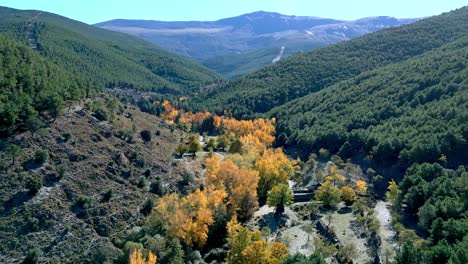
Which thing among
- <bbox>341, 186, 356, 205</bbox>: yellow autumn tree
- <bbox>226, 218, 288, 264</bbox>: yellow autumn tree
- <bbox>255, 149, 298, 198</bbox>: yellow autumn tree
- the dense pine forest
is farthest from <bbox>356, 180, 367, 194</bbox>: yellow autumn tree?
<bbox>226, 218, 288, 264</bbox>: yellow autumn tree

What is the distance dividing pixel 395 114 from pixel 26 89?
10929 cm

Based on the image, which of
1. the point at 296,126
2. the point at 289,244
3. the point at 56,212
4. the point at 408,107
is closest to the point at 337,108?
the point at 296,126

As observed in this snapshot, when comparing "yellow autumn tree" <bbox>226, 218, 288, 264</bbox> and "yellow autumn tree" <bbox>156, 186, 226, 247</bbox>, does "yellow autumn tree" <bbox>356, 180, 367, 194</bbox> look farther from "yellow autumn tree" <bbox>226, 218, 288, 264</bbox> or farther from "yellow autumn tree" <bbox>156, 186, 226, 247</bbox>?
"yellow autumn tree" <bbox>226, 218, 288, 264</bbox>

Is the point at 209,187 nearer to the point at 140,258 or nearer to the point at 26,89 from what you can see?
the point at 140,258

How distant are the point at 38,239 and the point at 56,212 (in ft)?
19.9

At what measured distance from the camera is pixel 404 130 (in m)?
123

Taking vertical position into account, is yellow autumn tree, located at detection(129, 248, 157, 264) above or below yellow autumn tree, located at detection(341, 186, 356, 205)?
above

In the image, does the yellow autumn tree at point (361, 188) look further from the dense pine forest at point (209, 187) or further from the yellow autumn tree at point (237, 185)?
the yellow autumn tree at point (237, 185)

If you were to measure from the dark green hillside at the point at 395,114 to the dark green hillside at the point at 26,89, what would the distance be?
78171 millimetres

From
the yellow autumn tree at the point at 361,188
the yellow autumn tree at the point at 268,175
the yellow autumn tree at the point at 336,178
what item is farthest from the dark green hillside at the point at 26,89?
the yellow autumn tree at the point at 361,188

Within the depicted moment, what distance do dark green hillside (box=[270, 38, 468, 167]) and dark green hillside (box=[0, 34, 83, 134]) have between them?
7817cm

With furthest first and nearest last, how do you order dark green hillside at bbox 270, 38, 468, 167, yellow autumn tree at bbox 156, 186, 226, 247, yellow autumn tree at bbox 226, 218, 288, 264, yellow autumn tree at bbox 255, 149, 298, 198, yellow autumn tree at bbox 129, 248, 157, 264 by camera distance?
dark green hillside at bbox 270, 38, 468, 167 < yellow autumn tree at bbox 255, 149, 298, 198 < yellow autumn tree at bbox 156, 186, 226, 247 < yellow autumn tree at bbox 226, 218, 288, 264 < yellow autumn tree at bbox 129, 248, 157, 264

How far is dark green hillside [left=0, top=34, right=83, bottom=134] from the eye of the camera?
268ft

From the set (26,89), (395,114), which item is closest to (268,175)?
(26,89)
